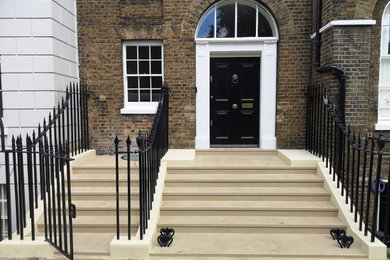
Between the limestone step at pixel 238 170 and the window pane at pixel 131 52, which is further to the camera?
the window pane at pixel 131 52

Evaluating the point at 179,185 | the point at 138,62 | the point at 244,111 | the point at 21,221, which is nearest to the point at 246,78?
the point at 244,111

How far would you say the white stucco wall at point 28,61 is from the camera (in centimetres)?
553

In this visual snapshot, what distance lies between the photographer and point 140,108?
696cm

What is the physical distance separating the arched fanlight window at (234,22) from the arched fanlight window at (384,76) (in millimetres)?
2281

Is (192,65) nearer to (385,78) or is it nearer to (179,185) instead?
(179,185)

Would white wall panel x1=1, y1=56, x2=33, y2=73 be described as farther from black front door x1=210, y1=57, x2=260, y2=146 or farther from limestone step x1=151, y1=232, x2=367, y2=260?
limestone step x1=151, y1=232, x2=367, y2=260

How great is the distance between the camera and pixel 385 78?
19.2ft

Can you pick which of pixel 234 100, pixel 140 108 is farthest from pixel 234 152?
pixel 140 108

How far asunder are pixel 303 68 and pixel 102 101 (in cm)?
491

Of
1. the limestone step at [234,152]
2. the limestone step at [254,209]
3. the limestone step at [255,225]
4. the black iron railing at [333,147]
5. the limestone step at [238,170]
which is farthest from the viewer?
the limestone step at [234,152]

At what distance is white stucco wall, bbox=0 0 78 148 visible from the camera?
553 centimetres

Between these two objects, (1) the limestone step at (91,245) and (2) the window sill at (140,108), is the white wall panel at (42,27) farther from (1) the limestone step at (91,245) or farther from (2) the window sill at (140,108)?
(1) the limestone step at (91,245)

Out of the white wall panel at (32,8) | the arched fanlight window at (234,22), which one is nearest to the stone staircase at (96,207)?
the white wall panel at (32,8)

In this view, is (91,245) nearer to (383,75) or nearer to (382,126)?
(382,126)
